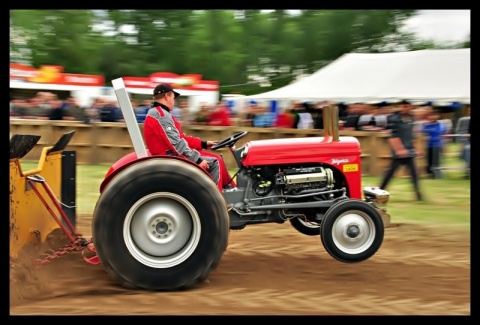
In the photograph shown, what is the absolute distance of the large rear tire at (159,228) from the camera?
5.20 metres

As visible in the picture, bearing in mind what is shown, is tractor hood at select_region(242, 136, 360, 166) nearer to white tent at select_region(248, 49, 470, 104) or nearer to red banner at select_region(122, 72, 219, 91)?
white tent at select_region(248, 49, 470, 104)

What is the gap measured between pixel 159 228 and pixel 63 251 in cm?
91

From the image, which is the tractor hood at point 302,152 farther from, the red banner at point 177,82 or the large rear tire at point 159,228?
the red banner at point 177,82

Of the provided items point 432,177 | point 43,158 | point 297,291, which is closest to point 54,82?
point 432,177

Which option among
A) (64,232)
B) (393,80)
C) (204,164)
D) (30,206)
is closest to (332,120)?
(204,164)

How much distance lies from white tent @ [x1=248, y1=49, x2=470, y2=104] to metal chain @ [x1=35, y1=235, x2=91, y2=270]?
12773 mm

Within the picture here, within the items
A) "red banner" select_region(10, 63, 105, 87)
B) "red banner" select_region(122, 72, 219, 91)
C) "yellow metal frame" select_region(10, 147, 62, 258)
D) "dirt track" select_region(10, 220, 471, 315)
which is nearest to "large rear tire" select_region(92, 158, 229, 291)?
"dirt track" select_region(10, 220, 471, 315)

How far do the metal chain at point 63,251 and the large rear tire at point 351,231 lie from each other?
1906mm

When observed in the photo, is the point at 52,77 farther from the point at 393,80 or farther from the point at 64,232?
the point at 64,232

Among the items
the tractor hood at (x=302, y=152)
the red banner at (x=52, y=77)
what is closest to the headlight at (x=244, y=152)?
the tractor hood at (x=302, y=152)

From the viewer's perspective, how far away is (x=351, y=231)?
229 inches

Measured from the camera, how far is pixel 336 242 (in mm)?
5828

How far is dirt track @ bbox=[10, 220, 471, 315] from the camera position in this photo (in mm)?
4863

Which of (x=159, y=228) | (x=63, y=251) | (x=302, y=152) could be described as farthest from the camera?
(x=302, y=152)
